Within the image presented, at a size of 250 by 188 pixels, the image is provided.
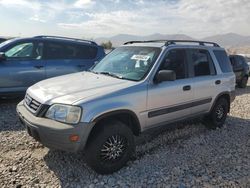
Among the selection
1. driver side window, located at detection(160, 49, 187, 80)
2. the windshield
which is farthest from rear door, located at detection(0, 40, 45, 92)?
driver side window, located at detection(160, 49, 187, 80)

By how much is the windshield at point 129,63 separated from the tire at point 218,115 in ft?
6.90

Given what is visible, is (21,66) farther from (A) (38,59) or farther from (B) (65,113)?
(B) (65,113)

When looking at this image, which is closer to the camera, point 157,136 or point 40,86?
point 40,86

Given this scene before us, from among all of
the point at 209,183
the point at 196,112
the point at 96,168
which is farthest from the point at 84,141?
the point at 196,112

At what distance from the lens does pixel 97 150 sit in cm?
344

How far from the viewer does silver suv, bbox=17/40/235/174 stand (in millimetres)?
3303

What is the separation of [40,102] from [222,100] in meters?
3.96

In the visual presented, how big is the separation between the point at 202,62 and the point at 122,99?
7.74ft

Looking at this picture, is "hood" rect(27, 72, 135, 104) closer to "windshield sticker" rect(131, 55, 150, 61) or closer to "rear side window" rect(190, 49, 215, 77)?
"windshield sticker" rect(131, 55, 150, 61)

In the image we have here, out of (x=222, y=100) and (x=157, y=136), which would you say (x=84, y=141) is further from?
(x=222, y=100)

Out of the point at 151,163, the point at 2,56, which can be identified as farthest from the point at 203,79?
the point at 2,56

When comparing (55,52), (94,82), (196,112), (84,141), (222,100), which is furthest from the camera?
(55,52)

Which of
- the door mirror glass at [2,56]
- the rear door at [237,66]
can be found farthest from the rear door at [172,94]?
the rear door at [237,66]

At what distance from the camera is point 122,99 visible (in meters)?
3.62
